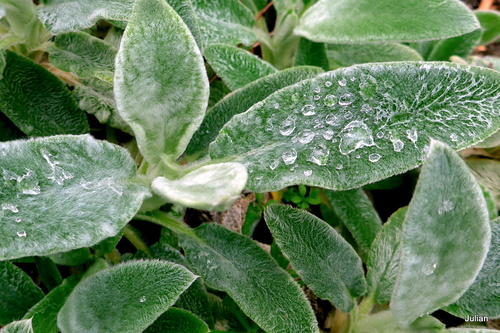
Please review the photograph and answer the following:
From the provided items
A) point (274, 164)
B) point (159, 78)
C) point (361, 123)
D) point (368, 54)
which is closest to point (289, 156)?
point (274, 164)

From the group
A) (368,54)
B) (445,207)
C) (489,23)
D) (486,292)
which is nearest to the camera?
(445,207)

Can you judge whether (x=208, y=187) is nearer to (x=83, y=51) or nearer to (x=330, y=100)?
(x=330, y=100)

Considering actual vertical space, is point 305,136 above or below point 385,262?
above

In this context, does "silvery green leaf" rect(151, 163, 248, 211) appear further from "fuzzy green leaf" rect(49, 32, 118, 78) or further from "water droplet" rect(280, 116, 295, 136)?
"fuzzy green leaf" rect(49, 32, 118, 78)

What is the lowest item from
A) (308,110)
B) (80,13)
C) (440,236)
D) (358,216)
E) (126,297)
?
(358,216)

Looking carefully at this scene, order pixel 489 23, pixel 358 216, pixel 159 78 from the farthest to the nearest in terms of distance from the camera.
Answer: pixel 489 23 < pixel 358 216 < pixel 159 78

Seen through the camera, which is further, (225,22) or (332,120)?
(225,22)

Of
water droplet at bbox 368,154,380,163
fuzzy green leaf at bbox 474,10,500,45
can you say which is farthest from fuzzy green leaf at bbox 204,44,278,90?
fuzzy green leaf at bbox 474,10,500,45
